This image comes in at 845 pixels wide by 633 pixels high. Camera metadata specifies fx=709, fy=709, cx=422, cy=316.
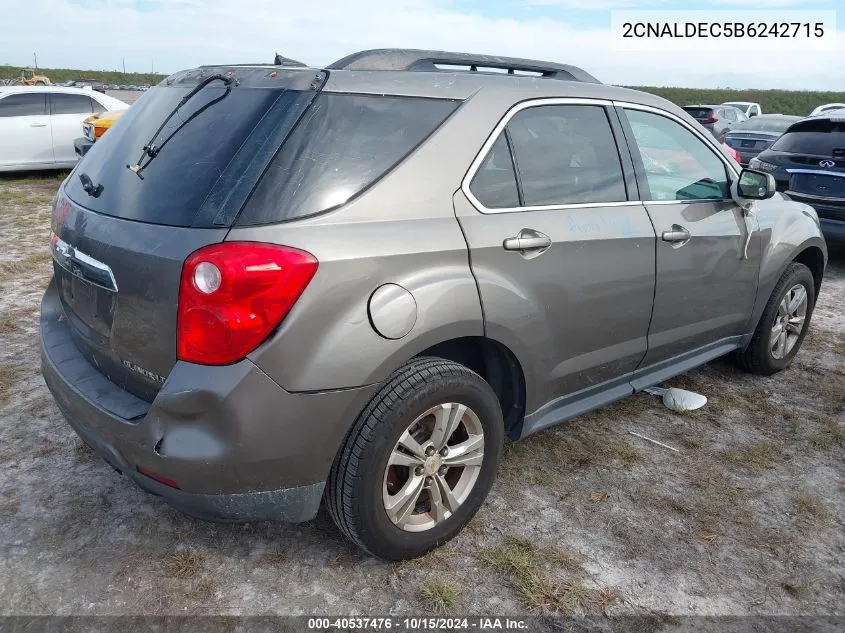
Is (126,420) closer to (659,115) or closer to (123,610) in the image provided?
(123,610)

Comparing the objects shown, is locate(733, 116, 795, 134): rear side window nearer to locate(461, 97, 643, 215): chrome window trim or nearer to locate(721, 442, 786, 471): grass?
locate(721, 442, 786, 471): grass

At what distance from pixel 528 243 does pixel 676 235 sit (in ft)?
3.23

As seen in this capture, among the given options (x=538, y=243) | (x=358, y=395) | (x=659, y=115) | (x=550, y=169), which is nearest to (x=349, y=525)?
(x=358, y=395)

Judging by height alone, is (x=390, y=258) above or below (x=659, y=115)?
below

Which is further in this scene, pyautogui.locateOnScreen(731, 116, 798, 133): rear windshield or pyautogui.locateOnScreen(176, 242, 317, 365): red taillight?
pyautogui.locateOnScreen(731, 116, 798, 133): rear windshield

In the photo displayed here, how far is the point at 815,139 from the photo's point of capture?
7.30 meters

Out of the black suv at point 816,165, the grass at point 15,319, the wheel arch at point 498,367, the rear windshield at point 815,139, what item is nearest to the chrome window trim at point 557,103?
the wheel arch at point 498,367

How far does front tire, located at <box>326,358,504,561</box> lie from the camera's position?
230 centimetres

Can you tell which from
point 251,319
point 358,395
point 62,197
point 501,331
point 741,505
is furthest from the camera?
point 741,505

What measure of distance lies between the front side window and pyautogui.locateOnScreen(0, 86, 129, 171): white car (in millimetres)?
10204

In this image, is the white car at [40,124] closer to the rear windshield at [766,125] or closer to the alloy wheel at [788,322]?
the alloy wheel at [788,322]

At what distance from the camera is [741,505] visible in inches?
119

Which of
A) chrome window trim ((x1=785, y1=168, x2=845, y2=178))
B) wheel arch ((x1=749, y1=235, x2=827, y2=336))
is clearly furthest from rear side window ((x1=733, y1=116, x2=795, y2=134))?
wheel arch ((x1=749, y1=235, x2=827, y2=336))

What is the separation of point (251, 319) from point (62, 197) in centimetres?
132
